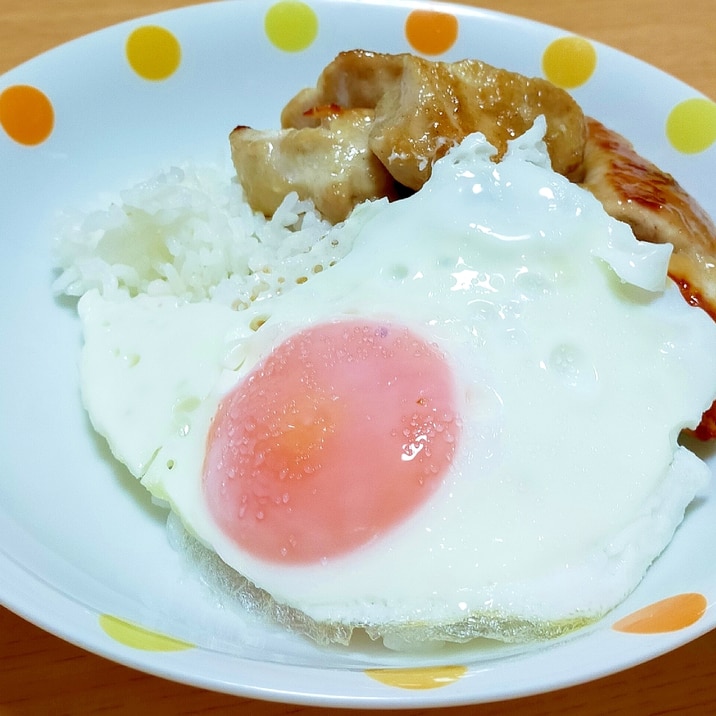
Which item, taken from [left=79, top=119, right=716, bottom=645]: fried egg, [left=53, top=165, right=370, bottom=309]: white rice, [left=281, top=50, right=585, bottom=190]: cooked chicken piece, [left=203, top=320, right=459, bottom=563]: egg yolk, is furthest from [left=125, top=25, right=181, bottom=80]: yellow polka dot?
[left=203, top=320, right=459, bottom=563]: egg yolk

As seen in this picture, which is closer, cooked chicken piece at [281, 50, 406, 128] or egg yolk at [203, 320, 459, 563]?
egg yolk at [203, 320, 459, 563]

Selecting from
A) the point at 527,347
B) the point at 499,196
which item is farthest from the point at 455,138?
the point at 527,347

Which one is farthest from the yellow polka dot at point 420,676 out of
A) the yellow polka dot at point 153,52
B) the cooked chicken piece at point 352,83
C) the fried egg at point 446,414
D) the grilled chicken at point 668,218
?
the yellow polka dot at point 153,52

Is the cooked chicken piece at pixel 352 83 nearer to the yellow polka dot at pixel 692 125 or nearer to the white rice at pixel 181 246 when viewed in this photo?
the white rice at pixel 181 246

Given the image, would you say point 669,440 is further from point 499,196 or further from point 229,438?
point 229,438

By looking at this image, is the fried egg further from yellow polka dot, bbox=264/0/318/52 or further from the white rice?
yellow polka dot, bbox=264/0/318/52

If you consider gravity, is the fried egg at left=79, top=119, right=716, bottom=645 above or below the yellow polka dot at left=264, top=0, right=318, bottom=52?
below

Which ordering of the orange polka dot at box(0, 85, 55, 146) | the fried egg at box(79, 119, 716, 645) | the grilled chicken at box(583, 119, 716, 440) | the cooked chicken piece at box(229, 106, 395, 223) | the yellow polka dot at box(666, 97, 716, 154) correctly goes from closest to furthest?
the fried egg at box(79, 119, 716, 645), the grilled chicken at box(583, 119, 716, 440), the cooked chicken piece at box(229, 106, 395, 223), the orange polka dot at box(0, 85, 55, 146), the yellow polka dot at box(666, 97, 716, 154)
